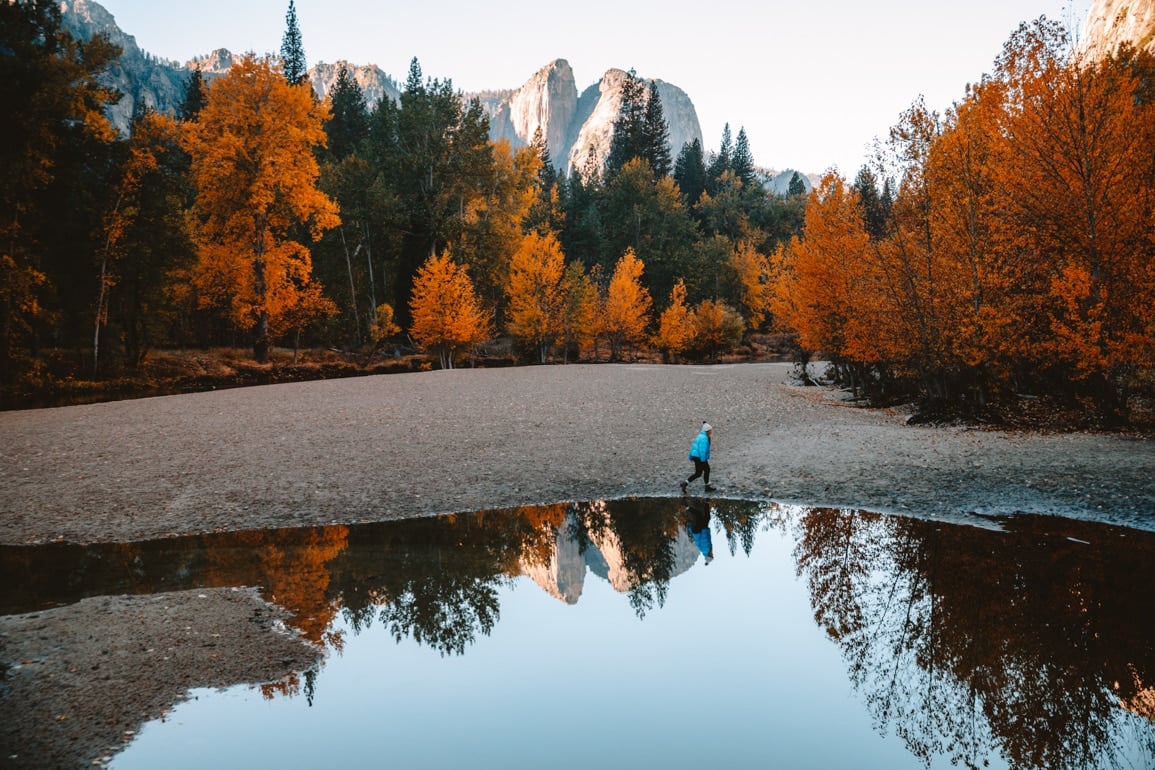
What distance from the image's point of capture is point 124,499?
15.0m

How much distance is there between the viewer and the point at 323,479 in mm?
16734

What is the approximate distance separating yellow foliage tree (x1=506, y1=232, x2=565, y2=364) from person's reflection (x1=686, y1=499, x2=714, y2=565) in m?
44.0

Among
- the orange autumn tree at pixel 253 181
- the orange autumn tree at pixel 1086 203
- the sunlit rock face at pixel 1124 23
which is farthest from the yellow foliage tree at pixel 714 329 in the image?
the sunlit rock face at pixel 1124 23

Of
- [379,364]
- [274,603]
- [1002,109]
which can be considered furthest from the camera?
[379,364]

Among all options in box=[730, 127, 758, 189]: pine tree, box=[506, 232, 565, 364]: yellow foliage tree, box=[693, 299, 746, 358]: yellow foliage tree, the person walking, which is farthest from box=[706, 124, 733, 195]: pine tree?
the person walking

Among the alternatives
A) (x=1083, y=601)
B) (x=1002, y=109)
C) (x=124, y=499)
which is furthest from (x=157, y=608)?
(x=1002, y=109)

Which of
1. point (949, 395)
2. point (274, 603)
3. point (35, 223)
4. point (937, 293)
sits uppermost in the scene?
point (35, 223)

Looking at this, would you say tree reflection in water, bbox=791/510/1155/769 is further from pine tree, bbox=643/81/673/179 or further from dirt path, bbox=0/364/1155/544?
pine tree, bbox=643/81/673/179

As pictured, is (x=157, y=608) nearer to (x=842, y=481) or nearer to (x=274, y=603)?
(x=274, y=603)

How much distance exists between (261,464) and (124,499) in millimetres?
3424

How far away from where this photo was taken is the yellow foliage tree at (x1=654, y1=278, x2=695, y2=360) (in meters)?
66.6

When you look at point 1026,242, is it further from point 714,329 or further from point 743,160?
point 743,160

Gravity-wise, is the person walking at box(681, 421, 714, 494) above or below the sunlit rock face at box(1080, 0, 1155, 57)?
below

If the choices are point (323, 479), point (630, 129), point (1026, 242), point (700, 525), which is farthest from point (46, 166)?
point (630, 129)
